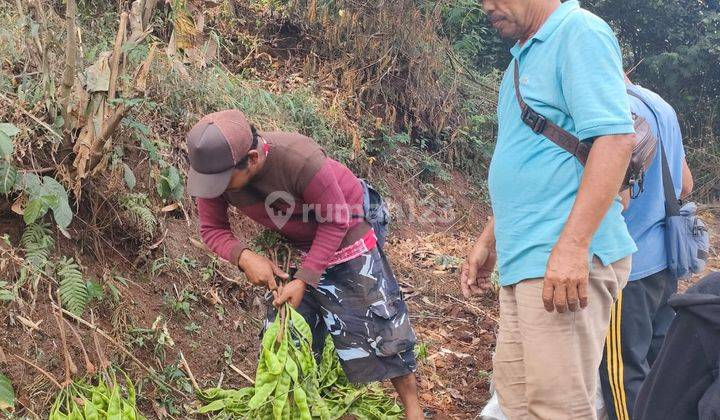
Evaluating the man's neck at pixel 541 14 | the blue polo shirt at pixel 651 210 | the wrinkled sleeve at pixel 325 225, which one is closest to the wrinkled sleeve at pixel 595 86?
the man's neck at pixel 541 14

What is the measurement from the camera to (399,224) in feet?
23.7

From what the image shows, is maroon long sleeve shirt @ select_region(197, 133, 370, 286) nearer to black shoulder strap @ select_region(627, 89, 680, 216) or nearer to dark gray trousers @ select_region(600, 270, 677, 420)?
dark gray trousers @ select_region(600, 270, 677, 420)

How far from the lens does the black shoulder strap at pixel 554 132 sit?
2.02 meters

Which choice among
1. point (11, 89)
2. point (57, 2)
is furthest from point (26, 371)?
point (57, 2)

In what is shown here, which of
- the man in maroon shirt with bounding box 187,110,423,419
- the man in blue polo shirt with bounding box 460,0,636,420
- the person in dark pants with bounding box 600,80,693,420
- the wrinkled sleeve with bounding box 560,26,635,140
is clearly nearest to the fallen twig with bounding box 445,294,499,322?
the man in maroon shirt with bounding box 187,110,423,419

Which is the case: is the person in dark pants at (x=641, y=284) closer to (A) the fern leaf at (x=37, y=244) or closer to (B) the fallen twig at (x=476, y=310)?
(B) the fallen twig at (x=476, y=310)

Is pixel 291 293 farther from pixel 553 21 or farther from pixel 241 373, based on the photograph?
pixel 553 21

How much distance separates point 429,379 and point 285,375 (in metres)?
1.63

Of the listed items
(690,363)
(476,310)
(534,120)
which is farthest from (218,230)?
(476,310)

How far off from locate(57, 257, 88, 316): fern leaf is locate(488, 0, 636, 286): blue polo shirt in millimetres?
2017

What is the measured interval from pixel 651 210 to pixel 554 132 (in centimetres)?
92

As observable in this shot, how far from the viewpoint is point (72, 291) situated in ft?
10.2

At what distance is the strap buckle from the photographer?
6.82 feet

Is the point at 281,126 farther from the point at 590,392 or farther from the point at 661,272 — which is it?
the point at 590,392
